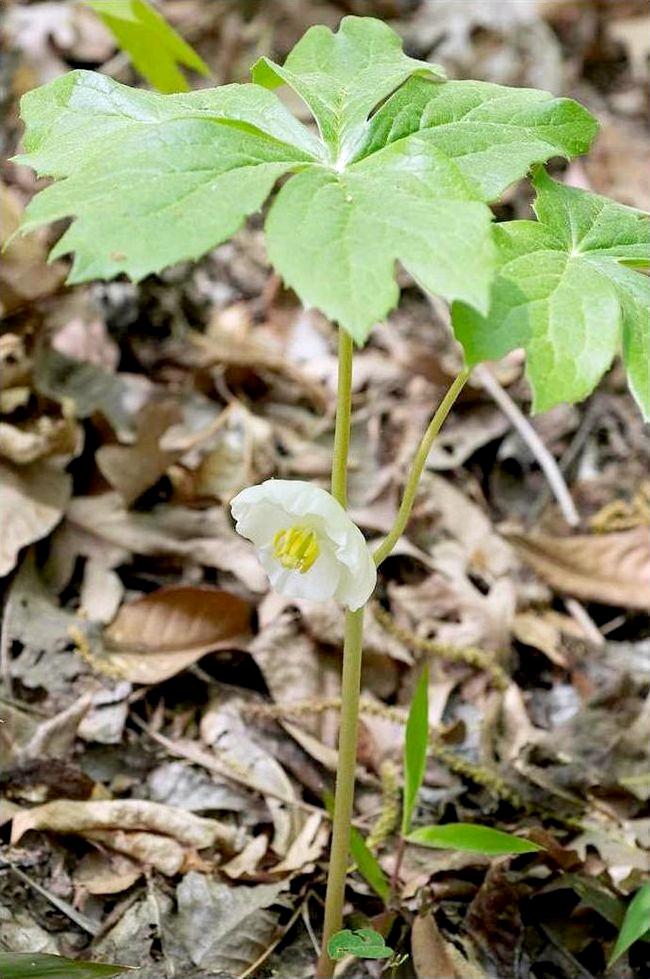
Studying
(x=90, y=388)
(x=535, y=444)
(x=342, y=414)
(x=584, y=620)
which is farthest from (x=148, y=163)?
(x=535, y=444)

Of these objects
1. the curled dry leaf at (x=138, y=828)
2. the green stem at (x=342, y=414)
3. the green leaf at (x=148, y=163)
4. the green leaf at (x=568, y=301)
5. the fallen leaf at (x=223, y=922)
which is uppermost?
the green leaf at (x=148, y=163)

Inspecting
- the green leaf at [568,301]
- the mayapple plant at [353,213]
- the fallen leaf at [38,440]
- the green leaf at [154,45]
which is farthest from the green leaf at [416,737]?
the green leaf at [154,45]

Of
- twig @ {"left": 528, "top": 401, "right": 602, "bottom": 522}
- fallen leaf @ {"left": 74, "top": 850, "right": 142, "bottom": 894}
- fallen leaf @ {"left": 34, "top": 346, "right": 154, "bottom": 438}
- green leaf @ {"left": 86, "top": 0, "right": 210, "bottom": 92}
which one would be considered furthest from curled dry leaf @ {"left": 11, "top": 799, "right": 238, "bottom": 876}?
green leaf @ {"left": 86, "top": 0, "right": 210, "bottom": 92}

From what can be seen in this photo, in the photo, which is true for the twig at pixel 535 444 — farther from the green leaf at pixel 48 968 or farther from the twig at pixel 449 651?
the green leaf at pixel 48 968

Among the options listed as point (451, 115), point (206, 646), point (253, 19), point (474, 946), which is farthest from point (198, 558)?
point (253, 19)

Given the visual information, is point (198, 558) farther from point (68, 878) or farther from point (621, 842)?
point (621, 842)

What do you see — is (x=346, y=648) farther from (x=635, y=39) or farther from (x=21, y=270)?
(x=635, y=39)
